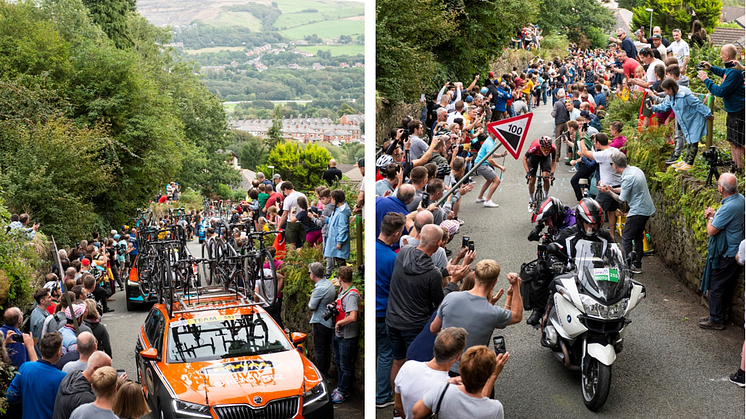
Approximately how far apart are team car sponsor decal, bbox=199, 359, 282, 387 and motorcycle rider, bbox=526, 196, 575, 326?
95.0 inches

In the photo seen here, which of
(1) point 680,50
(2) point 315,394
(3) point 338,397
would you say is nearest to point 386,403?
(2) point 315,394

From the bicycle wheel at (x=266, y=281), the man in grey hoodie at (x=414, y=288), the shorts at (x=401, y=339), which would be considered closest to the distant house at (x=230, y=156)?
the bicycle wheel at (x=266, y=281)

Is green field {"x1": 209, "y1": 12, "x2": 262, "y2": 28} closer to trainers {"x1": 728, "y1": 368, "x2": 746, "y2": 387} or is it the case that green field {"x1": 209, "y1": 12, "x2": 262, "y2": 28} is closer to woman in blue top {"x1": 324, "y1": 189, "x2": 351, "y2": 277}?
woman in blue top {"x1": 324, "y1": 189, "x2": 351, "y2": 277}

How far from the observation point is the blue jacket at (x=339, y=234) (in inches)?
307

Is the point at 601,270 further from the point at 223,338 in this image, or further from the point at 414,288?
the point at 223,338

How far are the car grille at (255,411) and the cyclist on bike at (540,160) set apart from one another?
19.0 ft

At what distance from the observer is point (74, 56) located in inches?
982

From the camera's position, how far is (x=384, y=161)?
8.42m

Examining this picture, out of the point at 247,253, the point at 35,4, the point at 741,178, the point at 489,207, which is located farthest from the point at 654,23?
the point at 35,4

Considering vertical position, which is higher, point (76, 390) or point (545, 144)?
point (545, 144)

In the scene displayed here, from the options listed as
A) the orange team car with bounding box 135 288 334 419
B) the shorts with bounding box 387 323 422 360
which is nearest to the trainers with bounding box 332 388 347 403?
the orange team car with bounding box 135 288 334 419

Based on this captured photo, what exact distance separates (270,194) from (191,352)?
6.00 meters

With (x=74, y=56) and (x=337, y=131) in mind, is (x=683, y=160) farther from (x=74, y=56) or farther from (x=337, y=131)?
(x=74, y=56)

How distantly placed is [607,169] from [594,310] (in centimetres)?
394
